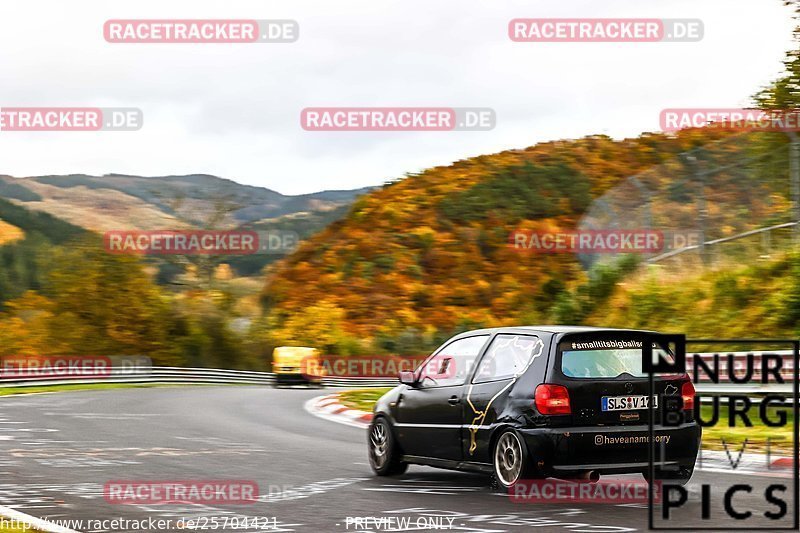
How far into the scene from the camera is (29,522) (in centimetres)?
841

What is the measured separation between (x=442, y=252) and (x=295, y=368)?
49144 millimetres

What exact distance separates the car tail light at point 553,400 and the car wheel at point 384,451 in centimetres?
253

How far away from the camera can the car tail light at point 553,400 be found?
9.62 meters

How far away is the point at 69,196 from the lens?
152 meters

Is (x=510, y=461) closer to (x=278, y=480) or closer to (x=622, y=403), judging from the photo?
(x=622, y=403)

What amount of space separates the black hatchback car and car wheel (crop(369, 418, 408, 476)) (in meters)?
1.15

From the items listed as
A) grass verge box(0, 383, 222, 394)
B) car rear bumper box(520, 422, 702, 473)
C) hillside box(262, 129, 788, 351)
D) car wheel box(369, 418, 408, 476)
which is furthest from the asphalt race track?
hillside box(262, 129, 788, 351)
